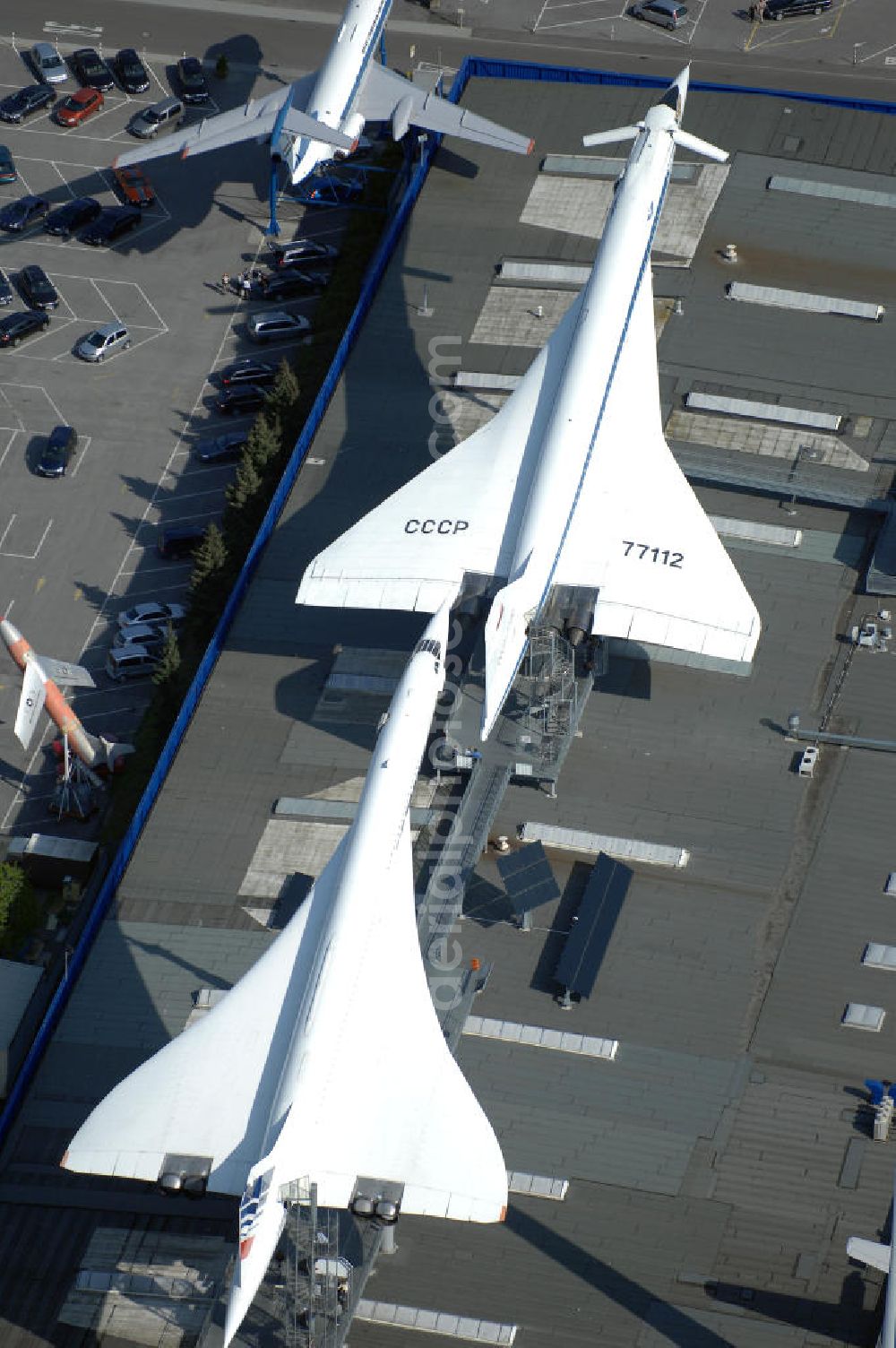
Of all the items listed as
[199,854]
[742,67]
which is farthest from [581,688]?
[742,67]

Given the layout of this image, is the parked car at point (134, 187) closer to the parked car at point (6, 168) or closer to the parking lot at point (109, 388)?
the parking lot at point (109, 388)

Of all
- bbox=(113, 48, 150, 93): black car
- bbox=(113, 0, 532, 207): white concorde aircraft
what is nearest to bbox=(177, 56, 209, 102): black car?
bbox=(113, 48, 150, 93): black car

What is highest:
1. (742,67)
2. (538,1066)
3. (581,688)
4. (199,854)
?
(742,67)

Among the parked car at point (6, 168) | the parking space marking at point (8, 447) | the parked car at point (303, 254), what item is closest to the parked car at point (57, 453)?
the parking space marking at point (8, 447)

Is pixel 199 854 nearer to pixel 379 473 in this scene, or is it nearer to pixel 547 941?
pixel 547 941

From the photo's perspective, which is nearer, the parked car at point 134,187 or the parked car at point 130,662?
the parked car at point 130,662

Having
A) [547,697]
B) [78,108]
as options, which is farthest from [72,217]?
[547,697]
